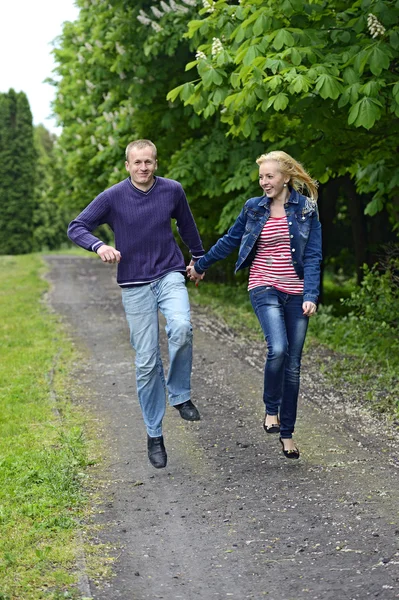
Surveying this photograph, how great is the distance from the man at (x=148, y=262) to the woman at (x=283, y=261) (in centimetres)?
50

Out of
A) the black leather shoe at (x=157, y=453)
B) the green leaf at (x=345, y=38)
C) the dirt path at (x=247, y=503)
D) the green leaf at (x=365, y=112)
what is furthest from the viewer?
the green leaf at (x=345, y=38)

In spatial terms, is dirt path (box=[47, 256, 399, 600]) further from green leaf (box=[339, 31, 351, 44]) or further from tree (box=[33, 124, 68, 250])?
tree (box=[33, 124, 68, 250])

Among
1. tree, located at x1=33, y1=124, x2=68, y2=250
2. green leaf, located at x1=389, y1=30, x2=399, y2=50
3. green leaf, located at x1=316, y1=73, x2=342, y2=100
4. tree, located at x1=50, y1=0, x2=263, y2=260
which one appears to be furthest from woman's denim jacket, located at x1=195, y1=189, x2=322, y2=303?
tree, located at x1=33, y1=124, x2=68, y2=250

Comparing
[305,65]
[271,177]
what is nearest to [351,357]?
[305,65]

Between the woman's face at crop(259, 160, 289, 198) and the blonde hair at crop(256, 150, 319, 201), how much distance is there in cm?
3

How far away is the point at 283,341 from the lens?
20.1 ft

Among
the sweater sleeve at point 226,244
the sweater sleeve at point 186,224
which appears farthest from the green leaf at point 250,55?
the sweater sleeve at point 226,244

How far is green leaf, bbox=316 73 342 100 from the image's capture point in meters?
7.67

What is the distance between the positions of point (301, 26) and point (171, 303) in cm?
376

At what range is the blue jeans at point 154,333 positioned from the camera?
20.1 feet

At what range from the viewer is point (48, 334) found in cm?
1354

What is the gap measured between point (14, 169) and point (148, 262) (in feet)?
155

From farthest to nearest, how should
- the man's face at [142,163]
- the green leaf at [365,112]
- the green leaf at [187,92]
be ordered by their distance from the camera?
the green leaf at [187,92] → the green leaf at [365,112] → the man's face at [142,163]

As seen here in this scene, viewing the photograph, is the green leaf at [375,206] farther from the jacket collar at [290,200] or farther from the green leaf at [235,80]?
the jacket collar at [290,200]
